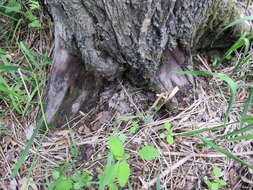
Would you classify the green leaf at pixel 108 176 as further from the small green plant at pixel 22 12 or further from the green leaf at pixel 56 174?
the small green plant at pixel 22 12

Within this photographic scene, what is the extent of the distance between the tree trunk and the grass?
125 millimetres

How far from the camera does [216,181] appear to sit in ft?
3.40

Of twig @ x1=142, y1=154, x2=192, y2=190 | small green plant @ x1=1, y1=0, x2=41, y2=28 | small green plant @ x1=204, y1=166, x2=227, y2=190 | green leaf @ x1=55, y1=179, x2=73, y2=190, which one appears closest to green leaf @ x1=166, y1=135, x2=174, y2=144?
twig @ x1=142, y1=154, x2=192, y2=190

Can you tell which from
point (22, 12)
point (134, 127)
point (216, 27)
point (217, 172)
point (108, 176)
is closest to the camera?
point (108, 176)

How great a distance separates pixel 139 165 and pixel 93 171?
0.77 ft

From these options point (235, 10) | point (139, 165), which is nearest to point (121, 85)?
point (139, 165)

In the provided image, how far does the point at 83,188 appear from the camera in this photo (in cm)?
103

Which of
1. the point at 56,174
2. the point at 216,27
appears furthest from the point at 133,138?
the point at 216,27

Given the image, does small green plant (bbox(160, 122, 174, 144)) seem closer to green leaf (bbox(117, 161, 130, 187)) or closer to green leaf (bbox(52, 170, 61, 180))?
green leaf (bbox(117, 161, 130, 187))

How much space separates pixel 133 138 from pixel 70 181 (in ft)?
1.24

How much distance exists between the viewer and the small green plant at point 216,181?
101 cm

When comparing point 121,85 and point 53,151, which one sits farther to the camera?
point 121,85

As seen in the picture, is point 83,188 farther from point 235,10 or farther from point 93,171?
point 235,10

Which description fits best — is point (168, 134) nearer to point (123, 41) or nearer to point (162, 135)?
point (162, 135)
